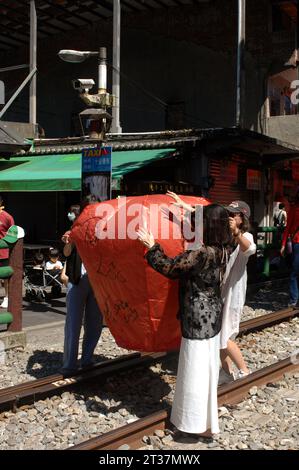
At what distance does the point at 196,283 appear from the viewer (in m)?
4.61

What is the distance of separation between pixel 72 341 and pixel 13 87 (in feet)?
64.3

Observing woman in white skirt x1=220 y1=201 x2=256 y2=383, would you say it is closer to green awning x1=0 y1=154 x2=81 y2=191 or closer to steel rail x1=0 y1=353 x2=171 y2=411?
steel rail x1=0 y1=353 x2=171 y2=411

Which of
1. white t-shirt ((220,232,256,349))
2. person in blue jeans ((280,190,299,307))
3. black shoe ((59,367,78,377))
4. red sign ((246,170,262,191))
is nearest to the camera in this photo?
white t-shirt ((220,232,256,349))

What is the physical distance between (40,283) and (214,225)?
319 inches

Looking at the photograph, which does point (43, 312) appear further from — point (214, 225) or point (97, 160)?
point (214, 225)

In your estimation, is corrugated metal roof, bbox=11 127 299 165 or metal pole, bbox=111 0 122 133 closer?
corrugated metal roof, bbox=11 127 299 165

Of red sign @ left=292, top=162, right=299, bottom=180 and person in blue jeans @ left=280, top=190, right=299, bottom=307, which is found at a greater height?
red sign @ left=292, top=162, right=299, bottom=180

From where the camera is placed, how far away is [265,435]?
15.9 ft

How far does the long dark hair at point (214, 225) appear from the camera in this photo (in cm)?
454

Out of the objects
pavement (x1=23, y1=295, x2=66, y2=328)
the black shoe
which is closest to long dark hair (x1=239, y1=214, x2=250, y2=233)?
the black shoe

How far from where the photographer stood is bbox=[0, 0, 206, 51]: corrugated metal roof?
64.3 ft

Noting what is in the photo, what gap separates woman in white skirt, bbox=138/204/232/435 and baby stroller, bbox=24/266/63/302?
744 cm

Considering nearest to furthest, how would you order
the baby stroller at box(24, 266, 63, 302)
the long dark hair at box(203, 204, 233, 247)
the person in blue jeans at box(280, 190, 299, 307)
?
the long dark hair at box(203, 204, 233, 247)
the person in blue jeans at box(280, 190, 299, 307)
the baby stroller at box(24, 266, 63, 302)

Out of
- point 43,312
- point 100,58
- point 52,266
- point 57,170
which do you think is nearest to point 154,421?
point 100,58
